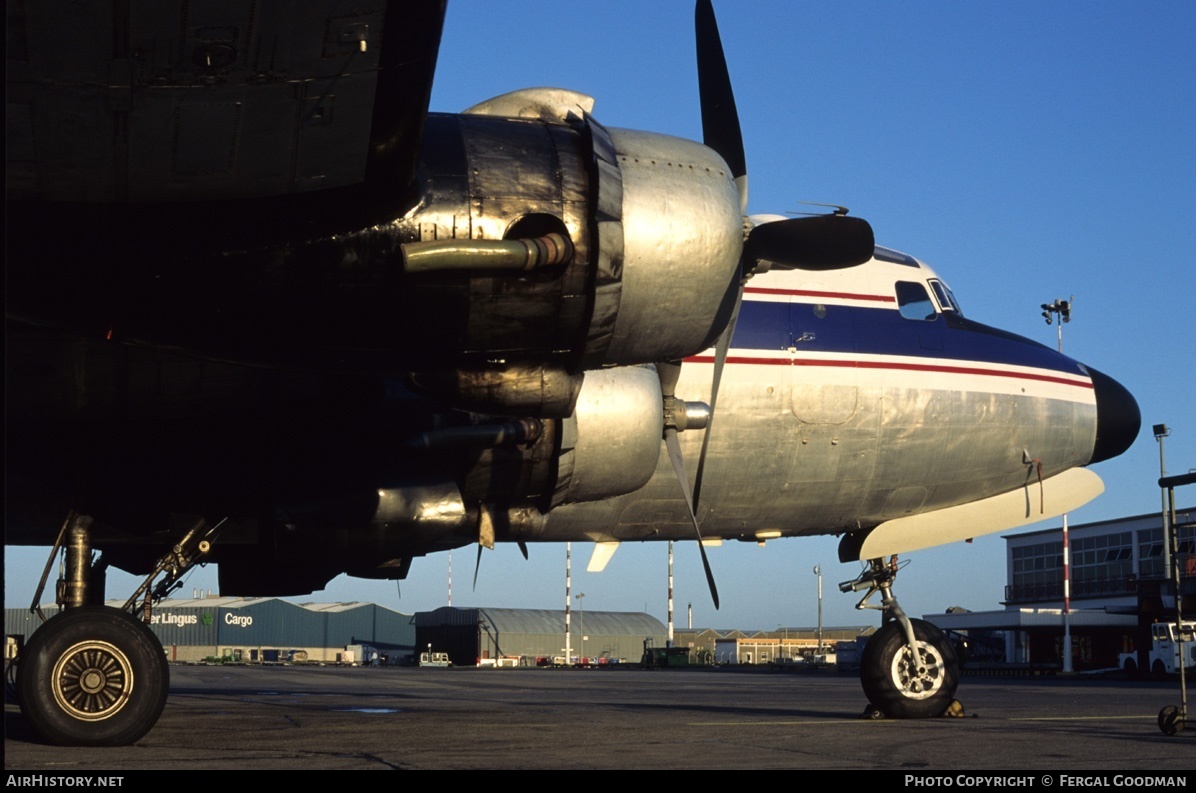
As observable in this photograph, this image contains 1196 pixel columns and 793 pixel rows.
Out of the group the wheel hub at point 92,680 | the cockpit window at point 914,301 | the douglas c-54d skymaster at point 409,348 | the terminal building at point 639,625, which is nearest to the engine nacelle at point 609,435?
the douglas c-54d skymaster at point 409,348

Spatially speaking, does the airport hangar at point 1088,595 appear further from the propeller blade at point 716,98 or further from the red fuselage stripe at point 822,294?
the propeller blade at point 716,98

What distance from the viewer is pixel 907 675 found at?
16641mm

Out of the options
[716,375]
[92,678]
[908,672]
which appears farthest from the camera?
[908,672]

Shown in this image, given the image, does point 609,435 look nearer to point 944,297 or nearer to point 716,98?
point 716,98

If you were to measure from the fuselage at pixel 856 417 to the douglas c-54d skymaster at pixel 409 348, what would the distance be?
4cm

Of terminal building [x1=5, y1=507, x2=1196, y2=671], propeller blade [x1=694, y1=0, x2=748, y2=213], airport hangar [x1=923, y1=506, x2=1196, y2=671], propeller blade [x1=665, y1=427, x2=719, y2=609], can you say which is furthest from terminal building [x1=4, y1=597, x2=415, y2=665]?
propeller blade [x1=694, y1=0, x2=748, y2=213]

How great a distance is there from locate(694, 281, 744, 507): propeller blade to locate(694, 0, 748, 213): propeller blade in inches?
56.9

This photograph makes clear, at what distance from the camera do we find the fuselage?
16672 millimetres

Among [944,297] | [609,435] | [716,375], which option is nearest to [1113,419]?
[944,297]

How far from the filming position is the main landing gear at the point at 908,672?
650 inches

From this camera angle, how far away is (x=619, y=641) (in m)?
116

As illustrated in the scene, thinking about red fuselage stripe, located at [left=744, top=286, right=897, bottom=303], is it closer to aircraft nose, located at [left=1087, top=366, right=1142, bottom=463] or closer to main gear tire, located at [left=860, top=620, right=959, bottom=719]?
aircraft nose, located at [left=1087, top=366, right=1142, bottom=463]

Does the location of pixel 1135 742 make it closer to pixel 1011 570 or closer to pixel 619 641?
pixel 1011 570

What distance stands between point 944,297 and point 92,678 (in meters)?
12.7
